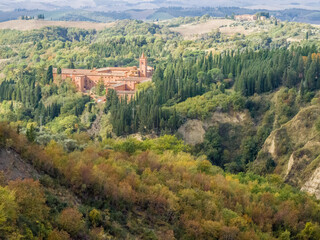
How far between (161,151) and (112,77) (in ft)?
150

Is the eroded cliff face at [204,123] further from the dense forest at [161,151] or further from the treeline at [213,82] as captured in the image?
the treeline at [213,82]

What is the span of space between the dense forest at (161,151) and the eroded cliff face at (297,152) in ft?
1.24

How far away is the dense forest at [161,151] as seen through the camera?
32156mm

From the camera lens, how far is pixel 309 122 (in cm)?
6072

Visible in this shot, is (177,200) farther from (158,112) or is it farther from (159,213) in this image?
(158,112)

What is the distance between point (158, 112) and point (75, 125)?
1383 centimetres

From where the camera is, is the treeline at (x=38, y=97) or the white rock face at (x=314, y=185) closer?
the white rock face at (x=314, y=185)

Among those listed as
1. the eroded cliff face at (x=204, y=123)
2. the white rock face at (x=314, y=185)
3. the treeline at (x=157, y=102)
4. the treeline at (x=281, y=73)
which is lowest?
the white rock face at (x=314, y=185)

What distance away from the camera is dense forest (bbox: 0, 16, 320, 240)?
32.2 meters

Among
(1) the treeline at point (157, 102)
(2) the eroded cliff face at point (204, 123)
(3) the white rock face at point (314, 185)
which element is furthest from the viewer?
(1) the treeline at point (157, 102)

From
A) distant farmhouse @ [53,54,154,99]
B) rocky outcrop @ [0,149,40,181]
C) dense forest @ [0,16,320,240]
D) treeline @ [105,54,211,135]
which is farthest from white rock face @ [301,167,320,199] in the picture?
distant farmhouse @ [53,54,154,99]

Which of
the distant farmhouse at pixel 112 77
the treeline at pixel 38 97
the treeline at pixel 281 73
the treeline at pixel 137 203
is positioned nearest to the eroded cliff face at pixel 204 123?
the treeline at pixel 281 73

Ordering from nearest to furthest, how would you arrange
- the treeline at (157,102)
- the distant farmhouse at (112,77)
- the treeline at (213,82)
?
the treeline at (157,102)
the treeline at (213,82)
the distant farmhouse at (112,77)

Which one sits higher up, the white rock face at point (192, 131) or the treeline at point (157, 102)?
the treeline at point (157, 102)
